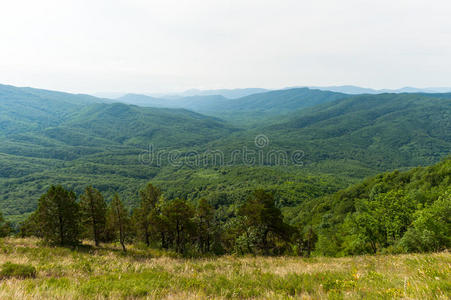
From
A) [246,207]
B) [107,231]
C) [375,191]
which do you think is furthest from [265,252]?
[375,191]

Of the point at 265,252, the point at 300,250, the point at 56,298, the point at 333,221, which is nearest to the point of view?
the point at 56,298

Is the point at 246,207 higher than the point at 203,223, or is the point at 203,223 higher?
the point at 246,207

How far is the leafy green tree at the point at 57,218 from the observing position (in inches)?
754

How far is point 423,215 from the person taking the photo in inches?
723

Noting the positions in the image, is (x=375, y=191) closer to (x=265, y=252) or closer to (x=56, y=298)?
(x=265, y=252)

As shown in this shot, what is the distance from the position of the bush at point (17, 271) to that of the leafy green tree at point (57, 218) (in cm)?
1221

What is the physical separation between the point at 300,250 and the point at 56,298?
33582 mm

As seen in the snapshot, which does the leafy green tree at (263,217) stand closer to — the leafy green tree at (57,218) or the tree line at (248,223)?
the tree line at (248,223)

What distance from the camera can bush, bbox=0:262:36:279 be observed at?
26.5ft

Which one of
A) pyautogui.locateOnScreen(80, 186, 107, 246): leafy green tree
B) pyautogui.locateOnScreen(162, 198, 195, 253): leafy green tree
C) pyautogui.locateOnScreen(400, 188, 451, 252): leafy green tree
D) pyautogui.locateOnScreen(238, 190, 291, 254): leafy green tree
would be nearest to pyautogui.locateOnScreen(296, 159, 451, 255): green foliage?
pyautogui.locateOnScreen(400, 188, 451, 252): leafy green tree

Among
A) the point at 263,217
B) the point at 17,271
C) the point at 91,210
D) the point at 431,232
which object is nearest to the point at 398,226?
the point at 431,232

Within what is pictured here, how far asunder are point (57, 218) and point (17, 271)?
13530 millimetres

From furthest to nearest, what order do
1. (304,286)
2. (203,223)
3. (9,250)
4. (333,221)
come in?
(333,221), (203,223), (9,250), (304,286)

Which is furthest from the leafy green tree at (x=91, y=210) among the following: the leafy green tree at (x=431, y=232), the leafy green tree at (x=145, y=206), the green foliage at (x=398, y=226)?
the leafy green tree at (x=431, y=232)
